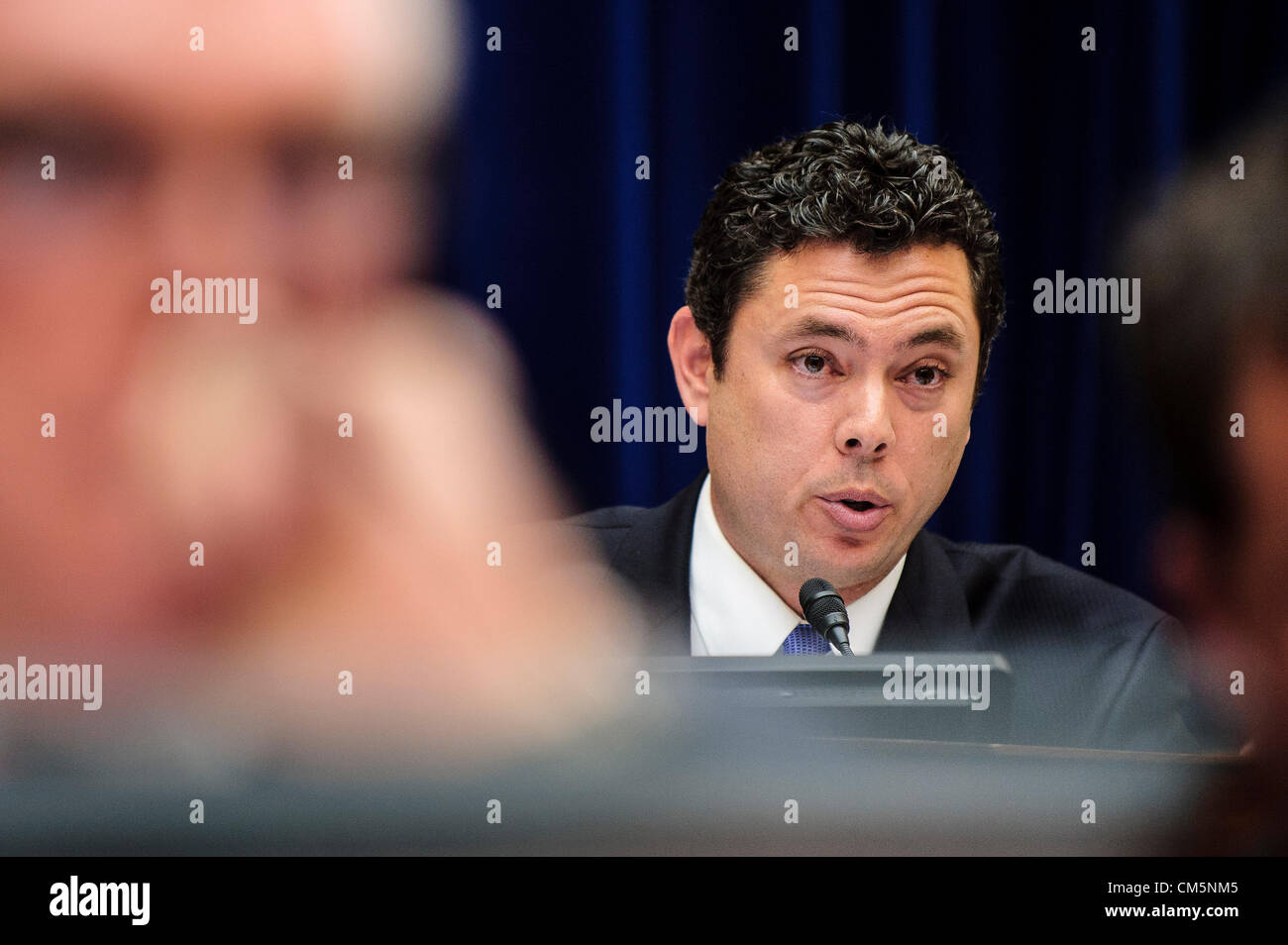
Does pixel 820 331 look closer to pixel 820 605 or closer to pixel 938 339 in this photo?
pixel 938 339

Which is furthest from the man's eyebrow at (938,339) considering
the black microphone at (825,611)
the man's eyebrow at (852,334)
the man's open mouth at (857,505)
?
the black microphone at (825,611)

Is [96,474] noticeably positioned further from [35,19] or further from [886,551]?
[886,551]

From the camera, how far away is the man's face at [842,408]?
1.52 metres

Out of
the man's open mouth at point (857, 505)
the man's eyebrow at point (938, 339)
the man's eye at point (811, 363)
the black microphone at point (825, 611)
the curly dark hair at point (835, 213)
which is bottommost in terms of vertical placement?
the black microphone at point (825, 611)

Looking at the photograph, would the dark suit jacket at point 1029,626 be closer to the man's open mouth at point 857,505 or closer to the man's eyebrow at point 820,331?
the man's open mouth at point 857,505

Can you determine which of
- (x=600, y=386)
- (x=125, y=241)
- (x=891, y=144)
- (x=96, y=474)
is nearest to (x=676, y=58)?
Answer: (x=891, y=144)

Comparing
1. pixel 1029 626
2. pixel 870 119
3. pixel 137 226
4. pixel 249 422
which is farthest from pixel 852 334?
pixel 137 226

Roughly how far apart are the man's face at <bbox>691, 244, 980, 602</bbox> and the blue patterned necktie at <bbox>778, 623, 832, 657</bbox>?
0.04 meters

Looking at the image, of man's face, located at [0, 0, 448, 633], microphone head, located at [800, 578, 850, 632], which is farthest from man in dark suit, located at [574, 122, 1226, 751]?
man's face, located at [0, 0, 448, 633]

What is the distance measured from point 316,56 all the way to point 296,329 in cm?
36

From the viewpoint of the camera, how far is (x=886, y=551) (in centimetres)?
158

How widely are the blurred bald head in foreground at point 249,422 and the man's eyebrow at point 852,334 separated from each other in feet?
1.27

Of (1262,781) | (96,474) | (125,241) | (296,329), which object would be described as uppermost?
(125,241)

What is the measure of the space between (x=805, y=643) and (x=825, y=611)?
128 mm
